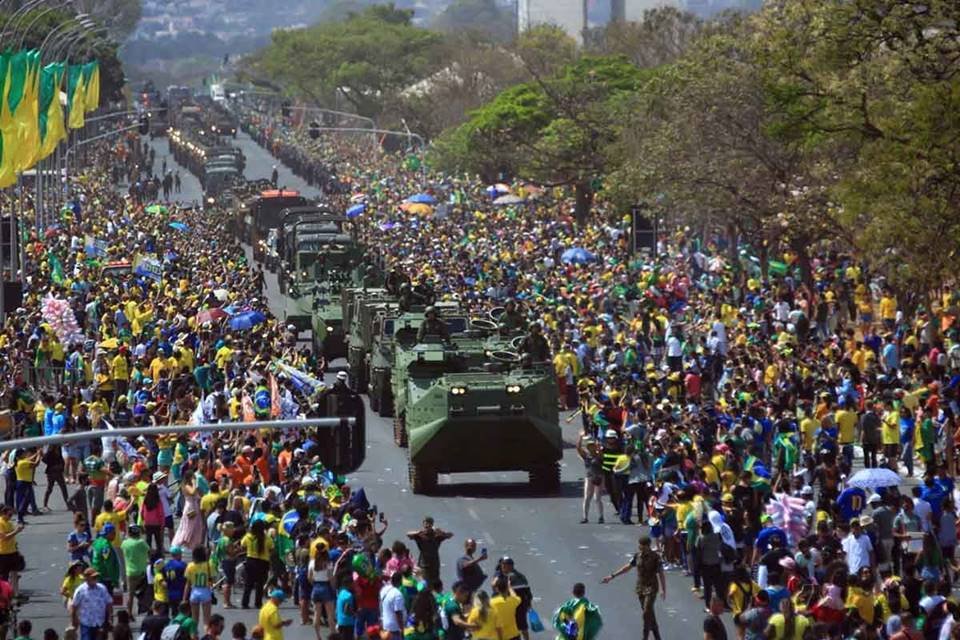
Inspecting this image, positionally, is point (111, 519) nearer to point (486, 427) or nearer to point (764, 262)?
point (486, 427)

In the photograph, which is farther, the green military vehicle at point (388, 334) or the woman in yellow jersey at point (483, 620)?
the green military vehicle at point (388, 334)

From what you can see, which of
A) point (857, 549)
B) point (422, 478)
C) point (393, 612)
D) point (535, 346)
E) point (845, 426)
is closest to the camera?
point (393, 612)

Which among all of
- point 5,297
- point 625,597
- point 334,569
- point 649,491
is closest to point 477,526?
point 649,491

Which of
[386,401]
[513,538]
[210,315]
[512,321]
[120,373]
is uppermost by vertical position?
[512,321]

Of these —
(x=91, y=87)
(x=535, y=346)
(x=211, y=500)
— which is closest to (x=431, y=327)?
(x=535, y=346)

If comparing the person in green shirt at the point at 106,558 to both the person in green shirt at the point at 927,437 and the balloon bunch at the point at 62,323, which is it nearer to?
the person in green shirt at the point at 927,437

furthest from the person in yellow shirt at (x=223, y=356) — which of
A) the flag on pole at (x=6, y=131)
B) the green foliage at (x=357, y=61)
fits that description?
the green foliage at (x=357, y=61)

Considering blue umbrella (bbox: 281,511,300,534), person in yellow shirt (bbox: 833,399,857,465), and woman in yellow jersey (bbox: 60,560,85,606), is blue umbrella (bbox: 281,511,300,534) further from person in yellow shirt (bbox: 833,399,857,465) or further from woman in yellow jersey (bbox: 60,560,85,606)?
person in yellow shirt (bbox: 833,399,857,465)
